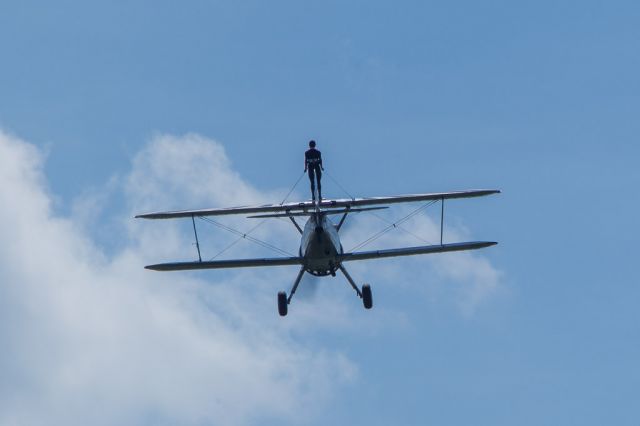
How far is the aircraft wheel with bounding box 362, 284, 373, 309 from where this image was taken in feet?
132

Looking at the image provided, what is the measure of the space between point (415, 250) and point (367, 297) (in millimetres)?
2377

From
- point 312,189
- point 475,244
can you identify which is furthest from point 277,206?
point 475,244

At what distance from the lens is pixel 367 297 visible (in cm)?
4016

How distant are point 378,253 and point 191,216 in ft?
24.4

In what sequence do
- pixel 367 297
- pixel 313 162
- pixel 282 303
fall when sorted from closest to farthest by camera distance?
pixel 313 162
pixel 282 303
pixel 367 297

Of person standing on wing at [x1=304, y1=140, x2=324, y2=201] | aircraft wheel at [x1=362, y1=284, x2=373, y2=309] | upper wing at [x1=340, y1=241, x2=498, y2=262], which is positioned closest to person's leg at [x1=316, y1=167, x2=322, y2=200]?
person standing on wing at [x1=304, y1=140, x2=324, y2=201]

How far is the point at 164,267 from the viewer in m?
40.7

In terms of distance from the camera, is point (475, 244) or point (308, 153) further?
point (475, 244)

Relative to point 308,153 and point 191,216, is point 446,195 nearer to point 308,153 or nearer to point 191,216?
point 308,153

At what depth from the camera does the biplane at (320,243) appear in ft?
125

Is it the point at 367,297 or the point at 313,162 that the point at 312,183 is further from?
the point at 367,297

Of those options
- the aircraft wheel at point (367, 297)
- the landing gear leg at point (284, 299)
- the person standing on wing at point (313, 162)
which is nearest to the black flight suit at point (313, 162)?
the person standing on wing at point (313, 162)

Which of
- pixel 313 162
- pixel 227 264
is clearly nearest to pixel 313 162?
pixel 313 162

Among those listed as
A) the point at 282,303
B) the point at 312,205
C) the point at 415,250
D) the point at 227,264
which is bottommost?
the point at 282,303
